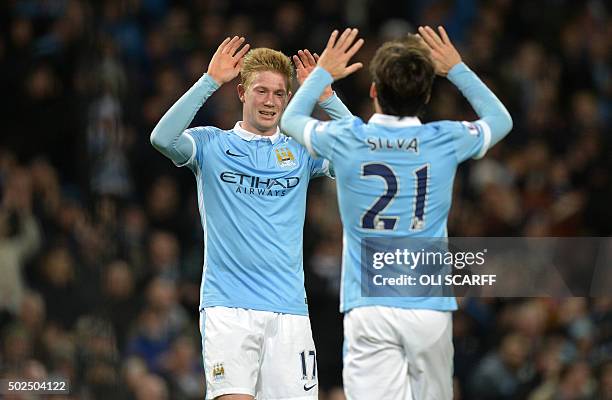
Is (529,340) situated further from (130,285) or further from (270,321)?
(270,321)

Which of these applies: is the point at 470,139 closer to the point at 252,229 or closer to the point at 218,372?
the point at 252,229

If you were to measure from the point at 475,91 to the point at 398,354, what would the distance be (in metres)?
1.17

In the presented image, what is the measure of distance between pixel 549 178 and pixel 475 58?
1.53 metres

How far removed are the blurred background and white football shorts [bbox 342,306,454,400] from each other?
14.0ft

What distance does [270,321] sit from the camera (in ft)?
18.9

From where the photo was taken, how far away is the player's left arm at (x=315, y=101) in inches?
198

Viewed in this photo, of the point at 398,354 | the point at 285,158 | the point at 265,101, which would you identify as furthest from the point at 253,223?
the point at 398,354

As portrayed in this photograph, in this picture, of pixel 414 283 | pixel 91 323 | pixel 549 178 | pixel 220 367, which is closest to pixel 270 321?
pixel 220 367

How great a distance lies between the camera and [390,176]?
4926 mm

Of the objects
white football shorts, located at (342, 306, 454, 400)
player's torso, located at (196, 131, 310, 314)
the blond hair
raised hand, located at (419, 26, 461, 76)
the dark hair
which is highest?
the blond hair

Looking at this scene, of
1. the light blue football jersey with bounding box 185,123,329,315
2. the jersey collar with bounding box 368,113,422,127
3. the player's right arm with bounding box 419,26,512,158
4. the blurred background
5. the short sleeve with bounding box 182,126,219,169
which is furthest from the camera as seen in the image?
the blurred background

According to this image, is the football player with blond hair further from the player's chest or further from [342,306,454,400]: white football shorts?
[342,306,454,400]: white football shorts

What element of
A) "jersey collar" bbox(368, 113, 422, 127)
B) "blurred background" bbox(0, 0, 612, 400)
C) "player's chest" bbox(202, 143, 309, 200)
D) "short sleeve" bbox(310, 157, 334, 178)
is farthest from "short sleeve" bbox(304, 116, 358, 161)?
"blurred background" bbox(0, 0, 612, 400)

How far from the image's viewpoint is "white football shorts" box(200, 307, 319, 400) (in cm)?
561
